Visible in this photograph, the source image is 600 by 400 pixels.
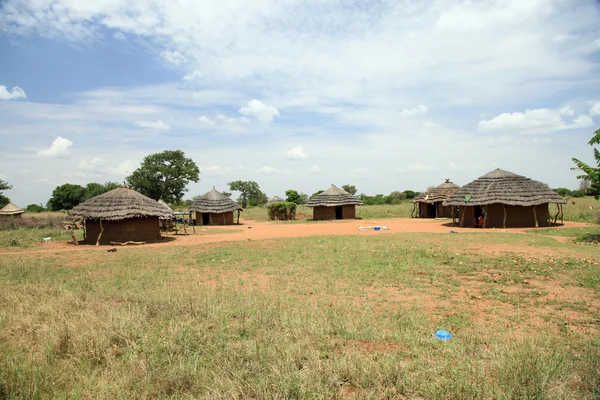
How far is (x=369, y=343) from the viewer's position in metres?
4.63

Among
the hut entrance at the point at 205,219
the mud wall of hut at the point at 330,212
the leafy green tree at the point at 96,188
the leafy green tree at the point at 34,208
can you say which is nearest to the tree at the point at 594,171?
the mud wall of hut at the point at 330,212

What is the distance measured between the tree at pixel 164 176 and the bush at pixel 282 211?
14030 millimetres

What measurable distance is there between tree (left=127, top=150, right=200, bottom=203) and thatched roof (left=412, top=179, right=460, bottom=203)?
86.5 ft

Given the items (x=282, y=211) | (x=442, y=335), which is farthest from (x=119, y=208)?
(x=282, y=211)

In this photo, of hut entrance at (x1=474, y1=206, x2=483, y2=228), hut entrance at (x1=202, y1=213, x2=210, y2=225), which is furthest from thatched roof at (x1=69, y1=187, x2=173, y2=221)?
hut entrance at (x1=474, y1=206, x2=483, y2=228)

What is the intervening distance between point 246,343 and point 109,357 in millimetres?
1566

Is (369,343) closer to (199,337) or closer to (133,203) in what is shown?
(199,337)

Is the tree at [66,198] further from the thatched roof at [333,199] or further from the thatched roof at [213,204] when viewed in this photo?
the thatched roof at [333,199]

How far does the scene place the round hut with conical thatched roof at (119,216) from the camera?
58.7 ft

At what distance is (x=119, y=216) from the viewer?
1767 centimetres

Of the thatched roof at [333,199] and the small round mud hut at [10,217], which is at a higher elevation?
the thatched roof at [333,199]

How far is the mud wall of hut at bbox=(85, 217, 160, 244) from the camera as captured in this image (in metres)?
18.5

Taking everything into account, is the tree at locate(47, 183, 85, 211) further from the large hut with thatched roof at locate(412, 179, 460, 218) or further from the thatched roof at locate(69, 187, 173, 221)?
the large hut with thatched roof at locate(412, 179, 460, 218)

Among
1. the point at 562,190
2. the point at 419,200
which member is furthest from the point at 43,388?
the point at 562,190
